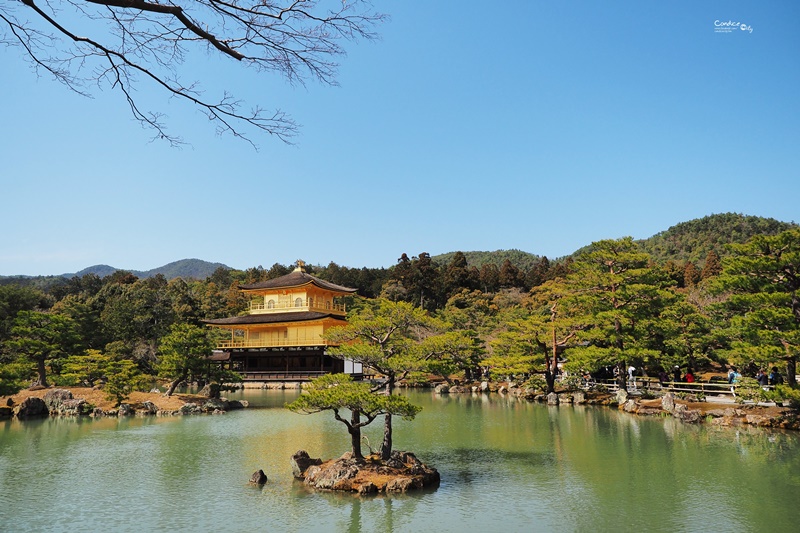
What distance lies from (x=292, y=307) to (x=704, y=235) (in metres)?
56.0

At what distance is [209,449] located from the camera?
12211mm

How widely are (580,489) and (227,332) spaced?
36.3 meters

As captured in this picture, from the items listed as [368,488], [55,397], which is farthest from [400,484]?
[55,397]

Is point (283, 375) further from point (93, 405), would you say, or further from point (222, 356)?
point (93, 405)

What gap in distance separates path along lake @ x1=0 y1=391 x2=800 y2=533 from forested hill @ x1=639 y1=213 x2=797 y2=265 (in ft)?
160

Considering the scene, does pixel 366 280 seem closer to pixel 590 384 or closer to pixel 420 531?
pixel 590 384

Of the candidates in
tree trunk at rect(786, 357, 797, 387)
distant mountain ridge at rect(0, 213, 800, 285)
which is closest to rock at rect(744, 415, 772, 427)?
tree trunk at rect(786, 357, 797, 387)

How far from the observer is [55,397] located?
19078 mm

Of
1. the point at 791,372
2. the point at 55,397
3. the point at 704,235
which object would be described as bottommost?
the point at 55,397

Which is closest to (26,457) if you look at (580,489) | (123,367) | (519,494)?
(123,367)

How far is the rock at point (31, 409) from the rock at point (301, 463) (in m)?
13.9

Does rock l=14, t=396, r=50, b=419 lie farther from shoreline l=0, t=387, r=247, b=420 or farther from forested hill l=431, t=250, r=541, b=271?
forested hill l=431, t=250, r=541, b=271

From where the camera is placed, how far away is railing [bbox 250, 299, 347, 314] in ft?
111

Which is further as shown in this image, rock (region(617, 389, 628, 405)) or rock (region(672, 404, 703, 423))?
rock (region(617, 389, 628, 405))
